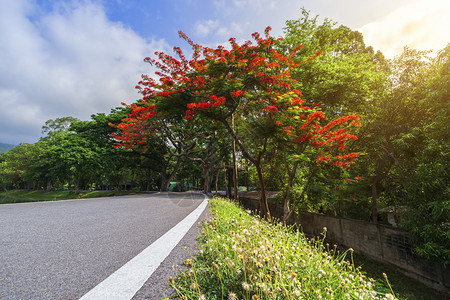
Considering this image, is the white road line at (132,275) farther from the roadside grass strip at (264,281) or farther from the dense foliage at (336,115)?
the dense foliage at (336,115)

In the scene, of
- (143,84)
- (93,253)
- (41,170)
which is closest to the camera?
(93,253)

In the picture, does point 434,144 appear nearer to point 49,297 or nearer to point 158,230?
point 158,230

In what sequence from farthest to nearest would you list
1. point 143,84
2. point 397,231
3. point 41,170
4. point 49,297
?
point 41,170
point 143,84
point 397,231
point 49,297

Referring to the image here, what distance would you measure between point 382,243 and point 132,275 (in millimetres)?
11349

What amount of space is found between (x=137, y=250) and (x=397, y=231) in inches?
416

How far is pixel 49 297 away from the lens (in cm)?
169

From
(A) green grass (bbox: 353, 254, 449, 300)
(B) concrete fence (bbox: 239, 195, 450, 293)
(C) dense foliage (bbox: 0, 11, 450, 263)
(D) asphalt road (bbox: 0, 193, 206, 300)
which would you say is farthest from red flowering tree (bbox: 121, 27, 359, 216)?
(D) asphalt road (bbox: 0, 193, 206, 300)

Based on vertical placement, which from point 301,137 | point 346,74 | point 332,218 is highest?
point 346,74

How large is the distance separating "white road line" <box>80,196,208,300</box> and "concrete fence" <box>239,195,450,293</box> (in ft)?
28.5

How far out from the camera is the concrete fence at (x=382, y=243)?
6973 millimetres

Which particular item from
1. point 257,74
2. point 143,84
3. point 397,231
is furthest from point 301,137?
point 143,84

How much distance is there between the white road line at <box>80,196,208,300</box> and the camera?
170 cm

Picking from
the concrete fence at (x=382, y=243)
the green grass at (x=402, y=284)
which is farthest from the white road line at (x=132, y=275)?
the concrete fence at (x=382, y=243)

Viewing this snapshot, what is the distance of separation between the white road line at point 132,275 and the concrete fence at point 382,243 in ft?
28.5
